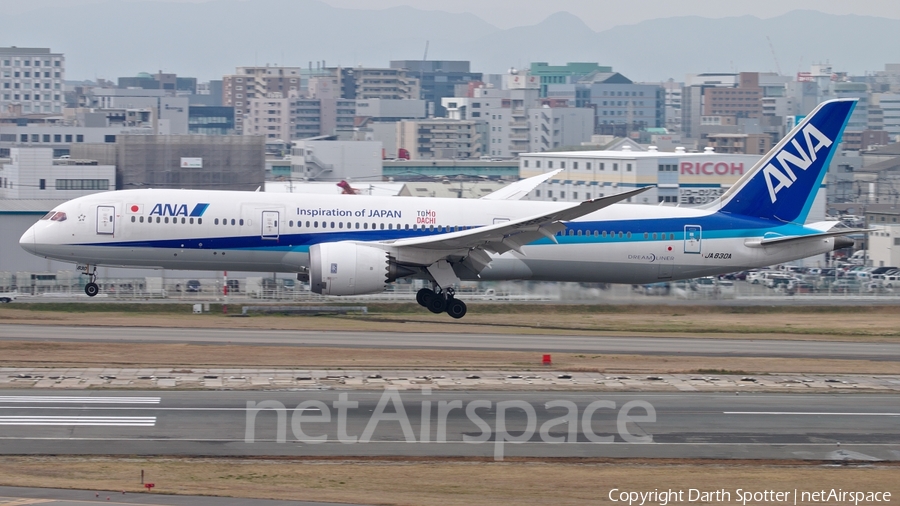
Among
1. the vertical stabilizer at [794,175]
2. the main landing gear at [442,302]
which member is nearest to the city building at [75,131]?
the main landing gear at [442,302]

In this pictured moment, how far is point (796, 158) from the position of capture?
45.2m

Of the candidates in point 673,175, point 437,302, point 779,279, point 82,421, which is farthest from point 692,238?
point 673,175

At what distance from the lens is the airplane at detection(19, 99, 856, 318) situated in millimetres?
39906

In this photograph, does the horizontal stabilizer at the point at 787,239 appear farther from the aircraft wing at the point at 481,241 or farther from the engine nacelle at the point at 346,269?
the engine nacelle at the point at 346,269

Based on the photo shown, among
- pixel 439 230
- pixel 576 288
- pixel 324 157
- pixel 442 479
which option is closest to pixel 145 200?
pixel 439 230

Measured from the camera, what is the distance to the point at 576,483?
21.7m

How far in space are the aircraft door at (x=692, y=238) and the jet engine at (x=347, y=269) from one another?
501 inches

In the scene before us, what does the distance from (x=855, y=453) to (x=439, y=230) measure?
799 inches

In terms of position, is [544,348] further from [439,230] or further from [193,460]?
[193,460]

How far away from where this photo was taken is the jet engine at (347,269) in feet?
128

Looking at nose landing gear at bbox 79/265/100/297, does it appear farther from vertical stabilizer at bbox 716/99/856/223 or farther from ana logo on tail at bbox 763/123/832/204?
ana logo on tail at bbox 763/123/832/204

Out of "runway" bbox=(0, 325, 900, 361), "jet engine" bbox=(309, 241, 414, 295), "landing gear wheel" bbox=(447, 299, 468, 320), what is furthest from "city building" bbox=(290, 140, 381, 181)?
"jet engine" bbox=(309, 241, 414, 295)

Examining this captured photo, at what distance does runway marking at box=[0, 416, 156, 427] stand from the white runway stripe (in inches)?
71.3

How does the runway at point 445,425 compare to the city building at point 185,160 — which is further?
the city building at point 185,160
